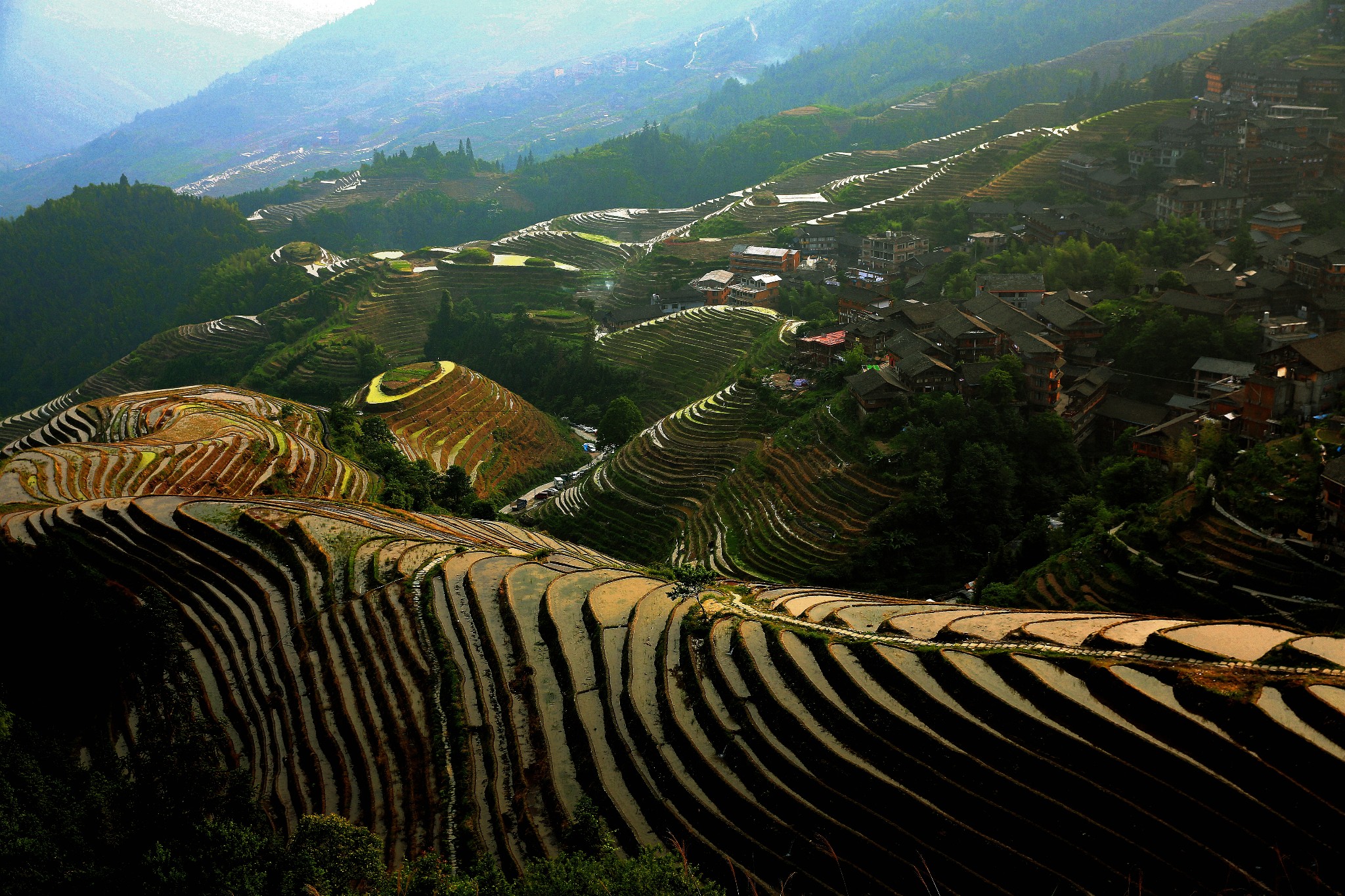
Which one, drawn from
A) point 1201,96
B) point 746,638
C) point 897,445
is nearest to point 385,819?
point 746,638

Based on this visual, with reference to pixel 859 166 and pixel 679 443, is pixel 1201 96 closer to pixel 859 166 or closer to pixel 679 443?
pixel 859 166

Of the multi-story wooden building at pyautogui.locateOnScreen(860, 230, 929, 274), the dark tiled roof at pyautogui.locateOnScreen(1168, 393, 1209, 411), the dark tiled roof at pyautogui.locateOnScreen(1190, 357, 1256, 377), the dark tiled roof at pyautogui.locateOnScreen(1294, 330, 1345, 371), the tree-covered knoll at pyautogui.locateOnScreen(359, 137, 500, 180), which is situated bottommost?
the dark tiled roof at pyautogui.locateOnScreen(1168, 393, 1209, 411)

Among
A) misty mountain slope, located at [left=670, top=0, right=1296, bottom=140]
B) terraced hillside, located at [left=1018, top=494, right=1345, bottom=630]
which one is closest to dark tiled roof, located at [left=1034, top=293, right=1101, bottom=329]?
terraced hillside, located at [left=1018, top=494, right=1345, bottom=630]

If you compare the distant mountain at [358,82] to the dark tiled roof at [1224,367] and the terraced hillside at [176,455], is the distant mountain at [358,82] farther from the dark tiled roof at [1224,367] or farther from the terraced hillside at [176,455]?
the dark tiled roof at [1224,367]

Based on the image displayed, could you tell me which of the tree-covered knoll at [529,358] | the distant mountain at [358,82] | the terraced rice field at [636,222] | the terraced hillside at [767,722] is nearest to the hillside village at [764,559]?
the terraced hillside at [767,722]

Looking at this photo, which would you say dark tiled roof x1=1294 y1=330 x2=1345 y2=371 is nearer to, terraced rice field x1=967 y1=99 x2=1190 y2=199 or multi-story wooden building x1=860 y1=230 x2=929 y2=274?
multi-story wooden building x1=860 y1=230 x2=929 y2=274

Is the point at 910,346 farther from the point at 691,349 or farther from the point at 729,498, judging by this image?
the point at 691,349

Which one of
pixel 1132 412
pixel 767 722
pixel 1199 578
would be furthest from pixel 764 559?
pixel 1132 412
